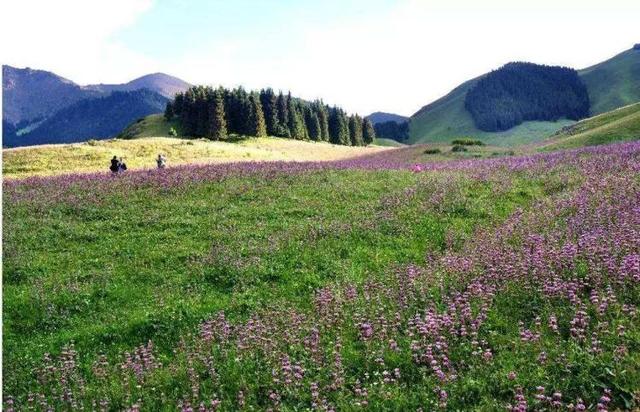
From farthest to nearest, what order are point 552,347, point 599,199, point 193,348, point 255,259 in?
point 599,199 < point 255,259 < point 193,348 < point 552,347

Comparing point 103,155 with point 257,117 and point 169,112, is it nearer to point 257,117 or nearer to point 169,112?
point 257,117

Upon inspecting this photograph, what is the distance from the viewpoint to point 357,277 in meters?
13.4

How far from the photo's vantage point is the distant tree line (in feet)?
347

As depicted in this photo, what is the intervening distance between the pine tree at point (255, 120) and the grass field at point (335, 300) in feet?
296

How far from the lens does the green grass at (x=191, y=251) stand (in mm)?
12008

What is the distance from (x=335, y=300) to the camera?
11.5m

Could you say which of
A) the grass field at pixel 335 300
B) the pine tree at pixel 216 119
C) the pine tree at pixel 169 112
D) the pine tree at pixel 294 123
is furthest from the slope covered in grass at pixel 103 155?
the pine tree at pixel 169 112

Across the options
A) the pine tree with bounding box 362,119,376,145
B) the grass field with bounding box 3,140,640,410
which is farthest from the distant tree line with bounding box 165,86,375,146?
the grass field with bounding box 3,140,640,410

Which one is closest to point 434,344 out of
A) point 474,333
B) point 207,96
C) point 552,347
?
point 474,333

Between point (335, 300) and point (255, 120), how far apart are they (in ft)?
339

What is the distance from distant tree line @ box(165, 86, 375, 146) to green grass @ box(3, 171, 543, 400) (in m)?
83.5

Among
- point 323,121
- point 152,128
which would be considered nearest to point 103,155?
point 152,128

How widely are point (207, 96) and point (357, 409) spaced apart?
346 feet

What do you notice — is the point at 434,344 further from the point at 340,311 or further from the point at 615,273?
the point at 615,273
